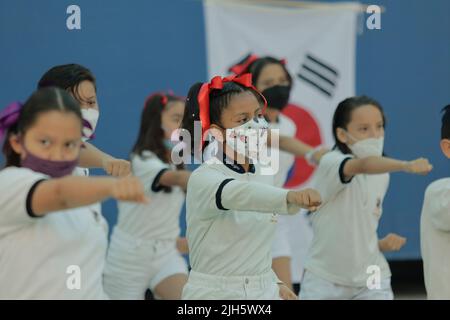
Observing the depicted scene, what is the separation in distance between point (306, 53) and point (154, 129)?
1.95m

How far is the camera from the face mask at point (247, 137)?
4.04m

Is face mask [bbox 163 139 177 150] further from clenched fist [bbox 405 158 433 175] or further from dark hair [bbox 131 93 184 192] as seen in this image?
clenched fist [bbox 405 158 433 175]

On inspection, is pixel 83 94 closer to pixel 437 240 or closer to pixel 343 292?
pixel 437 240

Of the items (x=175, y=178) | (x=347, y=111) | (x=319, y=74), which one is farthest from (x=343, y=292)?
(x=319, y=74)

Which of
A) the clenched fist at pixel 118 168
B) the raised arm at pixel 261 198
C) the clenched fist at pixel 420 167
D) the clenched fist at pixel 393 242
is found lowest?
the clenched fist at pixel 393 242

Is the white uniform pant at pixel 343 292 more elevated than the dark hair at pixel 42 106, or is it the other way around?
the dark hair at pixel 42 106

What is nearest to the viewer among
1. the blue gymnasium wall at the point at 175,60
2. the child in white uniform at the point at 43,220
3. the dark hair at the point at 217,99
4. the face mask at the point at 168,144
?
the child in white uniform at the point at 43,220

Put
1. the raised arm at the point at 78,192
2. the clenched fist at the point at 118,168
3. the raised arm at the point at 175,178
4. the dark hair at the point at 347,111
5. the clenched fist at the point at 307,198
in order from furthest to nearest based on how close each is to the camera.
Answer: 1. the raised arm at the point at 175,178
2. the dark hair at the point at 347,111
3. the clenched fist at the point at 118,168
4. the clenched fist at the point at 307,198
5. the raised arm at the point at 78,192

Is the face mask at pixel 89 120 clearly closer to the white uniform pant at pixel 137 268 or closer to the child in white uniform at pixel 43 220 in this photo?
the child in white uniform at pixel 43 220

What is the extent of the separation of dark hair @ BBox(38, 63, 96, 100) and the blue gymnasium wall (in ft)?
6.32

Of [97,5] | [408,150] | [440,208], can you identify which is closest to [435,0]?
[408,150]

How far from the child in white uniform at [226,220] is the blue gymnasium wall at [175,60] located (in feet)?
7.68

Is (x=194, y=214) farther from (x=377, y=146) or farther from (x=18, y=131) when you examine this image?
(x=377, y=146)

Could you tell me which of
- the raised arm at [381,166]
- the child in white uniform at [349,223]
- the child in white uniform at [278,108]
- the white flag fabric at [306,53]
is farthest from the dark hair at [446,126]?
the white flag fabric at [306,53]
